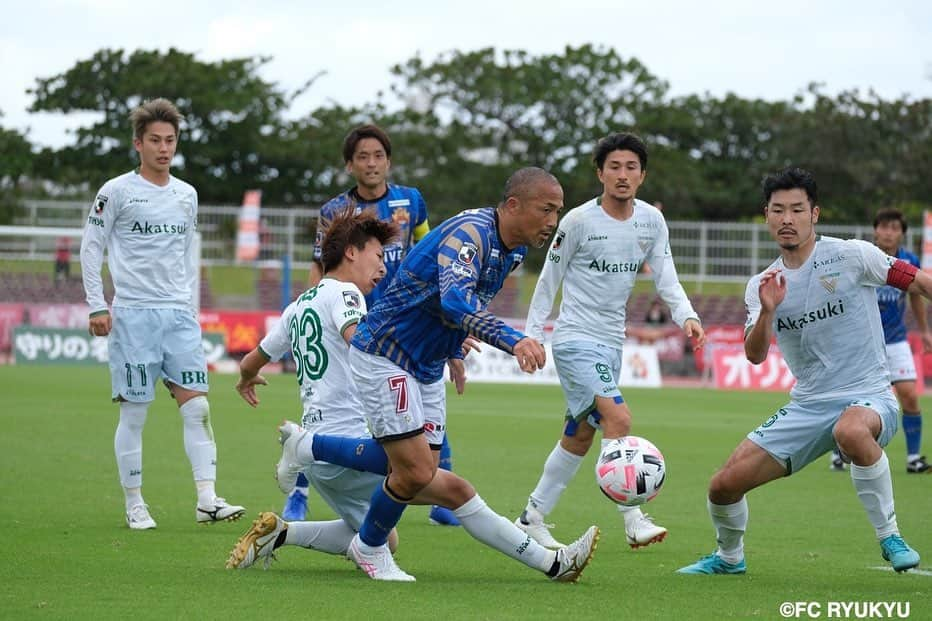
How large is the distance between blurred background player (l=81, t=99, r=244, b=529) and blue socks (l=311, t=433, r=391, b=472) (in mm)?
2144

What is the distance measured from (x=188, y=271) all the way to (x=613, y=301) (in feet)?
9.57

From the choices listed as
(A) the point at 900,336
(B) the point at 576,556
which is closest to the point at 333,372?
(B) the point at 576,556

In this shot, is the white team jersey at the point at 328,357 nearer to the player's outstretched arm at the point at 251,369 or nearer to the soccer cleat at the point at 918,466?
the player's outstretched arm at the point at 251,369

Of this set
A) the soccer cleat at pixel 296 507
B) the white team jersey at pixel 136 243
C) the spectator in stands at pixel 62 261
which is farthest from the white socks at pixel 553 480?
the spectator in stands at pixel 62 261

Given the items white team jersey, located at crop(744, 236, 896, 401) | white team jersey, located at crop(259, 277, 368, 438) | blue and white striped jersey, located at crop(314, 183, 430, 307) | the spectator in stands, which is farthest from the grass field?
the spectator in stands

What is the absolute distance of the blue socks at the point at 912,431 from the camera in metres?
14.4

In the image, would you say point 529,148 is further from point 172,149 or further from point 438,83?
point 172,149

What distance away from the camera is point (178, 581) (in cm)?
694

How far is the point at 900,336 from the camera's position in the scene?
15016 mm

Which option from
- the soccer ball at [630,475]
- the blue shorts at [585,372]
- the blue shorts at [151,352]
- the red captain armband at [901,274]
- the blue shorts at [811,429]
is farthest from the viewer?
the blue shorts at [151,352]

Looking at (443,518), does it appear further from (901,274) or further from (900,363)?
(900,363)

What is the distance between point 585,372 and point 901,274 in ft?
7.71

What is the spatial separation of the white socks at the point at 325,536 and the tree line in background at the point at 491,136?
143ft

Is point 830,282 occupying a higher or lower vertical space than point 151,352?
higher
